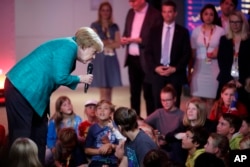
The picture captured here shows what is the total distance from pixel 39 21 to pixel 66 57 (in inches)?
197

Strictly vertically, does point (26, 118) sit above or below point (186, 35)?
Result: below

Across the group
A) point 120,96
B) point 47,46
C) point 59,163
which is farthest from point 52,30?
point 47,46

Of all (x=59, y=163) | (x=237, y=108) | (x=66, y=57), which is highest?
(x=66, y=57)

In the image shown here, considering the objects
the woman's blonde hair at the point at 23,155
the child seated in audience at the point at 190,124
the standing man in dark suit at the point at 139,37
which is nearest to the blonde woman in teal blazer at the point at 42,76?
the woman's blonde hair at the point at 23,155

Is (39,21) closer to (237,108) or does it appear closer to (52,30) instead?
(52,30)

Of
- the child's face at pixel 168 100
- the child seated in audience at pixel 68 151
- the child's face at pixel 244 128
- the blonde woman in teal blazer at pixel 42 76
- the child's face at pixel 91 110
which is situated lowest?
the child seated in audience at pixel 68 151

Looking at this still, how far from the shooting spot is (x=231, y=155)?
4645 mm

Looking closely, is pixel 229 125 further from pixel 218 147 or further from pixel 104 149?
pixel 104 149

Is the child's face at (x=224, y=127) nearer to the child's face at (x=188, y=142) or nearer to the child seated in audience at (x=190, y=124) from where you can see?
the child seated in audience at (x=190, y=124)

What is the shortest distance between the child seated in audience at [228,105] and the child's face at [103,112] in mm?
1007

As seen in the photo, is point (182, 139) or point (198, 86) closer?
point (182, 139)

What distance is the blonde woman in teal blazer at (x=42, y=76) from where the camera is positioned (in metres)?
4.30

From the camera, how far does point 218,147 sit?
183 inches

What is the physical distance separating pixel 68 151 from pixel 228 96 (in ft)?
4.77
